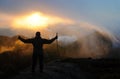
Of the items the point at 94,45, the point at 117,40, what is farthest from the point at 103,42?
the point at 117,40

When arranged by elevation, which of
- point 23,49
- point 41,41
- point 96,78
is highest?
point 23,49

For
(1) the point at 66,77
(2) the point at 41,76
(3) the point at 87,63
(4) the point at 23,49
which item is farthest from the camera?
(4) the point at 23,49

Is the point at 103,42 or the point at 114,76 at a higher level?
the point at 103,42

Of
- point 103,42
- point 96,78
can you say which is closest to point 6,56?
point 103,42

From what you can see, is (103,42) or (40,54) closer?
(40,54)

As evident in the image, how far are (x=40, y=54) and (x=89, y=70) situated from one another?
13.2 metres

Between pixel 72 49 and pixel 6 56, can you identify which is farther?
pixel 72 49

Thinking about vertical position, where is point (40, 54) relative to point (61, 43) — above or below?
below

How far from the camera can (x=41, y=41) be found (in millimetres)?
29750

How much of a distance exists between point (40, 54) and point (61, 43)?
5321 inches

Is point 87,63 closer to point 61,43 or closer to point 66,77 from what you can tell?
point 66,77

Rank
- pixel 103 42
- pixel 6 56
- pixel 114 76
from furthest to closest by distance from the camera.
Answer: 1. pixel 103 42
2. pixel 6 56
3. pixel 114 76

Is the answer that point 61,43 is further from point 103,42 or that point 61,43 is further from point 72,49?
point 103,42

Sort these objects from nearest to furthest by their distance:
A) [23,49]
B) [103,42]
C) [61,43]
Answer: [23,49], [61,43], [103,42]
